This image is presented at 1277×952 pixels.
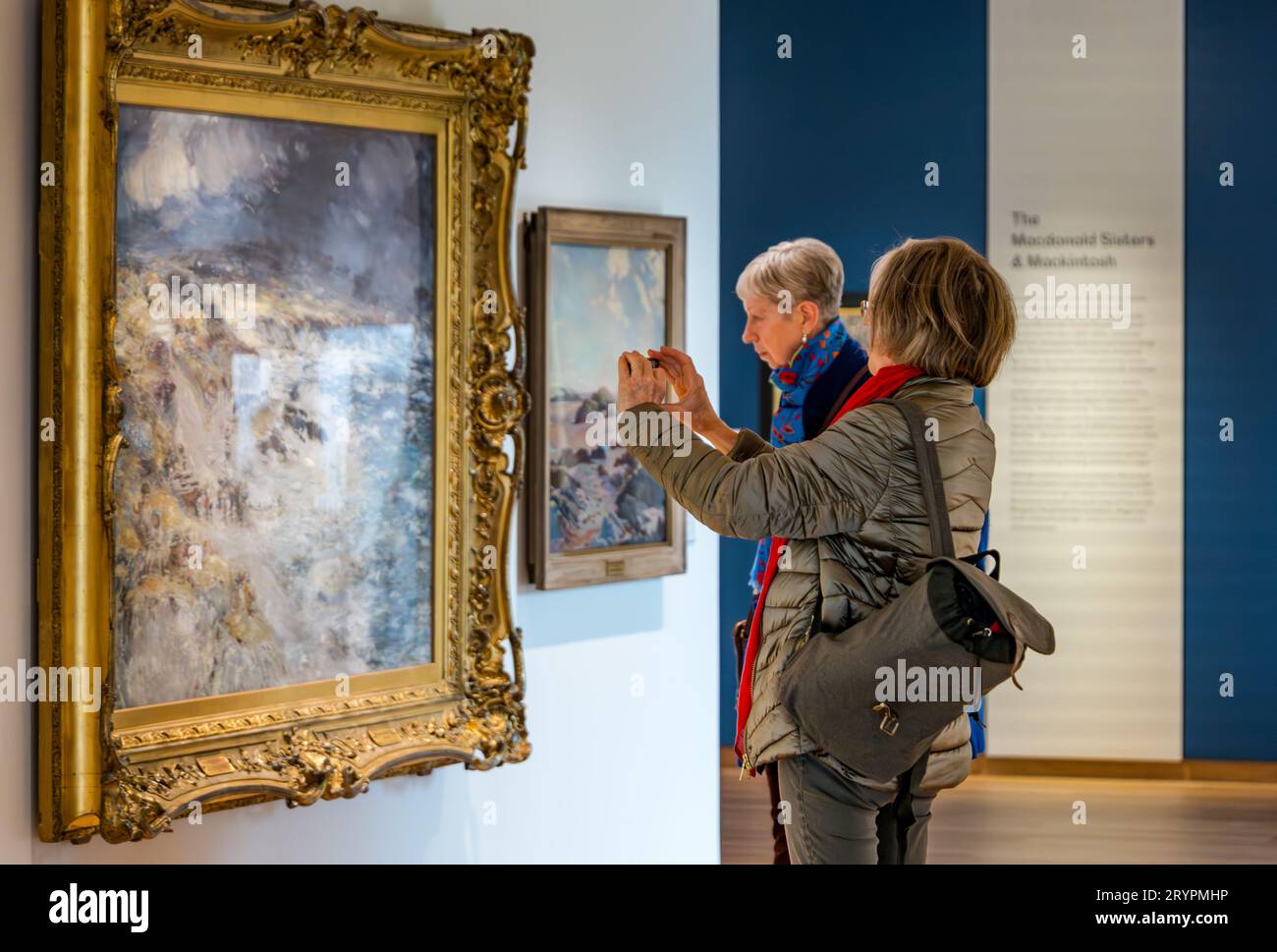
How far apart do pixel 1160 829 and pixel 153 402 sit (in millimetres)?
4944

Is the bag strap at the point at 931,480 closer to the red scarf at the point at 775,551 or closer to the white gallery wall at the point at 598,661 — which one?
the red scarf at the point at 775,551

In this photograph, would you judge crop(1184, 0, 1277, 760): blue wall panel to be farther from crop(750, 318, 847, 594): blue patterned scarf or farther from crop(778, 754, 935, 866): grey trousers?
crop(778, 754, 935, 866): grey trousers

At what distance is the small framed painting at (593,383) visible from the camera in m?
3.58

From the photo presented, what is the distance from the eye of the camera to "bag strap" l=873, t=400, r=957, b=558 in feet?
7.49

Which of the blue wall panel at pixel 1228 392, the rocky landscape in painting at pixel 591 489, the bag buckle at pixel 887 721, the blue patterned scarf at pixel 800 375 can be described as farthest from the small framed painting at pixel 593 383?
the blue wall panel at pixel 1228 392

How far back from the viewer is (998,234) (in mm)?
7090

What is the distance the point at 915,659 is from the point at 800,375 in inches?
46.6

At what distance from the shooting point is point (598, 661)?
12.5 feet

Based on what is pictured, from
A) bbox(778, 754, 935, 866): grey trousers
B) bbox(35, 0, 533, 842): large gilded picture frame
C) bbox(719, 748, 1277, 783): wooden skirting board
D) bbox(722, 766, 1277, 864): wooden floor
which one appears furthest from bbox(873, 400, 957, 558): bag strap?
bbox(719, 748, 1277, 783): wooden skirting board

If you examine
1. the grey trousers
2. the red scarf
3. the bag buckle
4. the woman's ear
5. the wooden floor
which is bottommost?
the wooden floor

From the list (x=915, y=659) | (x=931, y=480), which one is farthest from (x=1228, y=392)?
(x=915, y=659)

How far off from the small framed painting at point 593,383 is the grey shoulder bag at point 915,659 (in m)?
1.40

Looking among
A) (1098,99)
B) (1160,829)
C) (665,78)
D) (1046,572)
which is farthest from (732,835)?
(1098,99)

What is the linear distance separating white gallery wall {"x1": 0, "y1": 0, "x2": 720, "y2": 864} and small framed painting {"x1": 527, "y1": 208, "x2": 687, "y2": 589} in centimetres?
9
